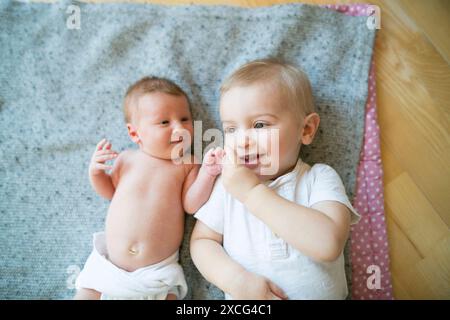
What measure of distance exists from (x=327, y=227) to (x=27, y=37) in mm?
1161

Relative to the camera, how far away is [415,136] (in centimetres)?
126

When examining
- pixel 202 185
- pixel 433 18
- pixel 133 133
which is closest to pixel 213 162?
pixel 202 185

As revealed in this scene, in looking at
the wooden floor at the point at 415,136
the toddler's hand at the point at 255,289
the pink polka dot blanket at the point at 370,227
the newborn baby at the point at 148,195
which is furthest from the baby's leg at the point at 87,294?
the wooden floor at the point at 415,136

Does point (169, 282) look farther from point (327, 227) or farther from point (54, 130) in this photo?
point (54, 130)

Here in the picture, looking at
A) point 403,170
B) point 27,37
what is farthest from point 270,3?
point 27,37

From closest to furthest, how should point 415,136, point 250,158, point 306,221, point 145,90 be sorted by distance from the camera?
point 306,221
point 250,158
point 145,90
point 415,136

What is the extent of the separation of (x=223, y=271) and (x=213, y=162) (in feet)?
1.00

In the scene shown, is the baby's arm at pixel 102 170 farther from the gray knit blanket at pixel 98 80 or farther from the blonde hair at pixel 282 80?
the blonde hair at pixel 282 80

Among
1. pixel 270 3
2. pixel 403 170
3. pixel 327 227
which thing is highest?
pixel 270 3

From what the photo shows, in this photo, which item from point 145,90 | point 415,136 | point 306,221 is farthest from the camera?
point 415,136

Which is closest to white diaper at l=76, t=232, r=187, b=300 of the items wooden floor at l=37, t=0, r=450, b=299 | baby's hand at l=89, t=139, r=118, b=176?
baby's hand at l=89, t=139, r=118, b=176

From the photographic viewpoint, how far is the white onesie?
0.98 m

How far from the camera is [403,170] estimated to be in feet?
4.08

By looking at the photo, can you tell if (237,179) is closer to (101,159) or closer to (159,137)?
(159,137)
